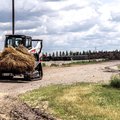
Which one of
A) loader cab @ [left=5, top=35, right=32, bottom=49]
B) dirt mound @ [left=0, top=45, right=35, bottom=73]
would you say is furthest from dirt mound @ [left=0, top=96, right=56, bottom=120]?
loader cab @ [left=5, top=35, right=32, bottom=49]

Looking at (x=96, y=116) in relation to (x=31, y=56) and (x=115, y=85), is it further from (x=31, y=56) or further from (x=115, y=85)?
(x=31, y=56)

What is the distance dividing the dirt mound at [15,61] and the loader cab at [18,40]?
2.10 metres

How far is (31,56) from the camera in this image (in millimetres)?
28500

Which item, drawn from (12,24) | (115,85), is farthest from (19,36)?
(12,24)

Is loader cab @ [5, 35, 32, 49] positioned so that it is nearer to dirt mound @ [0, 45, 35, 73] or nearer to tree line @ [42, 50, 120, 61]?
dirt mound @ [0, 45, 35, 73]

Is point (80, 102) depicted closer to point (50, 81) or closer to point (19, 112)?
point (19, 112)

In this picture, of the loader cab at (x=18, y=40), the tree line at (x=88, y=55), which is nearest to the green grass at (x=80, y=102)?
the loader cab at (x=18, y=40)

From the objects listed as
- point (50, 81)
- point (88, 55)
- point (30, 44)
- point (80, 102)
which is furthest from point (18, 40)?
point (88, 55)

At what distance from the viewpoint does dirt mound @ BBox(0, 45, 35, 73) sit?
27.8 metres

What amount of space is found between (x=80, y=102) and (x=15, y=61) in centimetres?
1149

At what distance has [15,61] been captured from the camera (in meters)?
27.8

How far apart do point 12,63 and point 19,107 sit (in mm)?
11981

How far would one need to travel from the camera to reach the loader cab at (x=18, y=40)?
30312 mm

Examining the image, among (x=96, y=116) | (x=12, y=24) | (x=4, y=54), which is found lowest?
(x=96, y=116)
